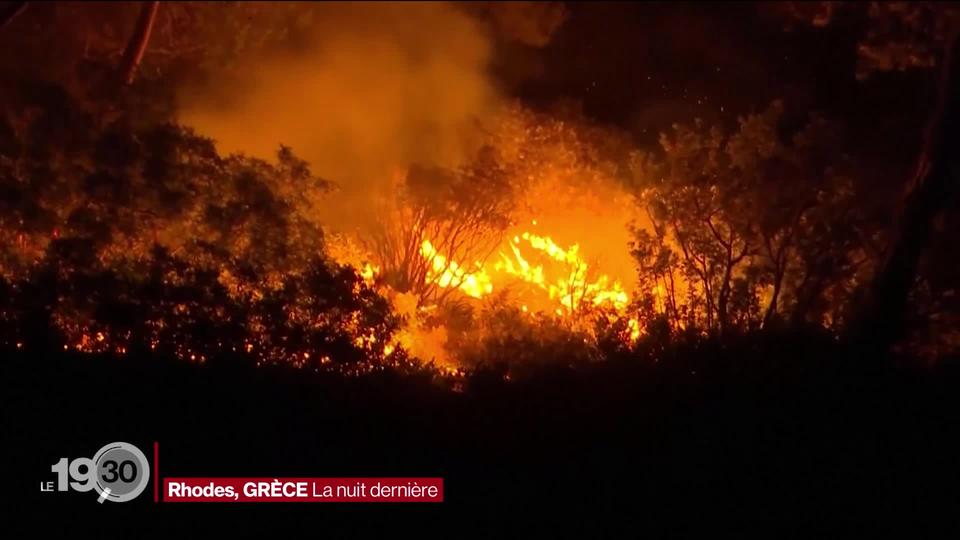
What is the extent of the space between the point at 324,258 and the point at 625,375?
10.7 feet

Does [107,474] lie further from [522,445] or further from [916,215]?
[916,215]

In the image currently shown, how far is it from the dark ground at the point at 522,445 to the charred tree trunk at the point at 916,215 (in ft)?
3.01

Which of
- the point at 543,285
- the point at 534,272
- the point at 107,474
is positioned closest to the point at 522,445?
the point at 107,474

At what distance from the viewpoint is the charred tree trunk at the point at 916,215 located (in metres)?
8.34

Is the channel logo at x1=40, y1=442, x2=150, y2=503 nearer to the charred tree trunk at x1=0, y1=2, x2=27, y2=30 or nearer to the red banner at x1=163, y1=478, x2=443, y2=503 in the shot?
the red banner at x1=163, y1=478, x2=443, y2=503

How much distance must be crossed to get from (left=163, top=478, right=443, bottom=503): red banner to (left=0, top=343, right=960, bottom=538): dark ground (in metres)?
0.09

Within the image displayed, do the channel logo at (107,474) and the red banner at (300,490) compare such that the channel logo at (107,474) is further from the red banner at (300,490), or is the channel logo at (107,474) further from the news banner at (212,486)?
the red banner at (300,490)

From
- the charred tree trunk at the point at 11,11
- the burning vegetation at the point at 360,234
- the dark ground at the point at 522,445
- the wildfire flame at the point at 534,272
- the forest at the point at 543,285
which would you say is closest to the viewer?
the dark ground at the point at 522,445

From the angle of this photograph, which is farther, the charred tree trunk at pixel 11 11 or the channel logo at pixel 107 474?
the charred tree trunk at pixel 11 11

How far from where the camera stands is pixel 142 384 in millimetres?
7117

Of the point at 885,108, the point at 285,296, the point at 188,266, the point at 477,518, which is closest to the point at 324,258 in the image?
the point at 285,296

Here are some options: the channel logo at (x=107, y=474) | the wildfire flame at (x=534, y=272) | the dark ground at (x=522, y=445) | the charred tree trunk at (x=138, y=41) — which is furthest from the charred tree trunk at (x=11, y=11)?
the wildfire flame at (x=534, y=272)

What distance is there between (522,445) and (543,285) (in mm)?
7307

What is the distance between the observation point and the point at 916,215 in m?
8.55
